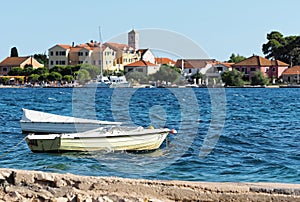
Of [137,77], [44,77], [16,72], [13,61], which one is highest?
[13,61]

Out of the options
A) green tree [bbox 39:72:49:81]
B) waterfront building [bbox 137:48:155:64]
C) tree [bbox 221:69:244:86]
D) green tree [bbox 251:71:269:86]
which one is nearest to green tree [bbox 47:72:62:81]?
green tree [bbox 39:72:49:81]

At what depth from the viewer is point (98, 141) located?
718 inches

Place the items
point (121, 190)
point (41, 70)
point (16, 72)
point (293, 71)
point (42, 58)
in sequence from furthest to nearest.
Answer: point (42, 58) < point (16, 72) < point (41, 70) < point (293, 71) < point (121, 190)

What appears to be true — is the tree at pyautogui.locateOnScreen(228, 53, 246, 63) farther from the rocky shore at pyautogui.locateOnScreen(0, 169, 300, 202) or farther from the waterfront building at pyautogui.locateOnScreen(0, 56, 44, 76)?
the rocky shore at pyautogui.locateOnScreen(0, 169, 300, 202)

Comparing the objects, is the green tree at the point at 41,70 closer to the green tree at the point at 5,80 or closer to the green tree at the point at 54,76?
the green tree at the point at 54,76

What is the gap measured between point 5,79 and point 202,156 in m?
127

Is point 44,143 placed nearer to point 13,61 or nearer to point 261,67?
point 261,67

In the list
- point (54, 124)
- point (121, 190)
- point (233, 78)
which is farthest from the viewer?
point (233, 78)

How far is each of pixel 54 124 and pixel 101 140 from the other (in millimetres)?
5669

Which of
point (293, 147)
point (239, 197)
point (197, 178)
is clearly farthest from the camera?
point (293, 147)

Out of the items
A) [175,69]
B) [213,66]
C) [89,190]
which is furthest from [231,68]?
[89,190]

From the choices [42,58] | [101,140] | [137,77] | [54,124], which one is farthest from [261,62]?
[101,140]

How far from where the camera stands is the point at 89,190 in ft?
30.4

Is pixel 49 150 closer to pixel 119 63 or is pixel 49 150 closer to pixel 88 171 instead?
pixel 88 171
